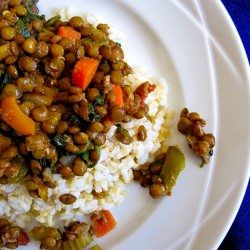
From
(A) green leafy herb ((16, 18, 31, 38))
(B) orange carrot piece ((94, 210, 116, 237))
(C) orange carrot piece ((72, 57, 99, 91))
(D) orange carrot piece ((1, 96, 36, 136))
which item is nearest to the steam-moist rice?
(B) orange carrot piece ((94, 210, 116, 237))

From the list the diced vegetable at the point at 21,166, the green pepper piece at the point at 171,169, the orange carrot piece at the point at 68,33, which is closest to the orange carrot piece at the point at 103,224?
the green pepper piece at the point at 171,169

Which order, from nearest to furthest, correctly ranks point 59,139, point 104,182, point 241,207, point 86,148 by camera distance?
point 59,139, point 86,148, point 104,182, point 241,207

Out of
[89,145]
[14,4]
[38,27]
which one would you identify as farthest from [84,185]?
[14,4]

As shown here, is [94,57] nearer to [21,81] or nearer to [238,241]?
[21,81]

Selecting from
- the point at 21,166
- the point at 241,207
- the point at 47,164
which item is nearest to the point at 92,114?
the point at 47,164

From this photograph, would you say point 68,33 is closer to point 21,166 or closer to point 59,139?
point 59,139
